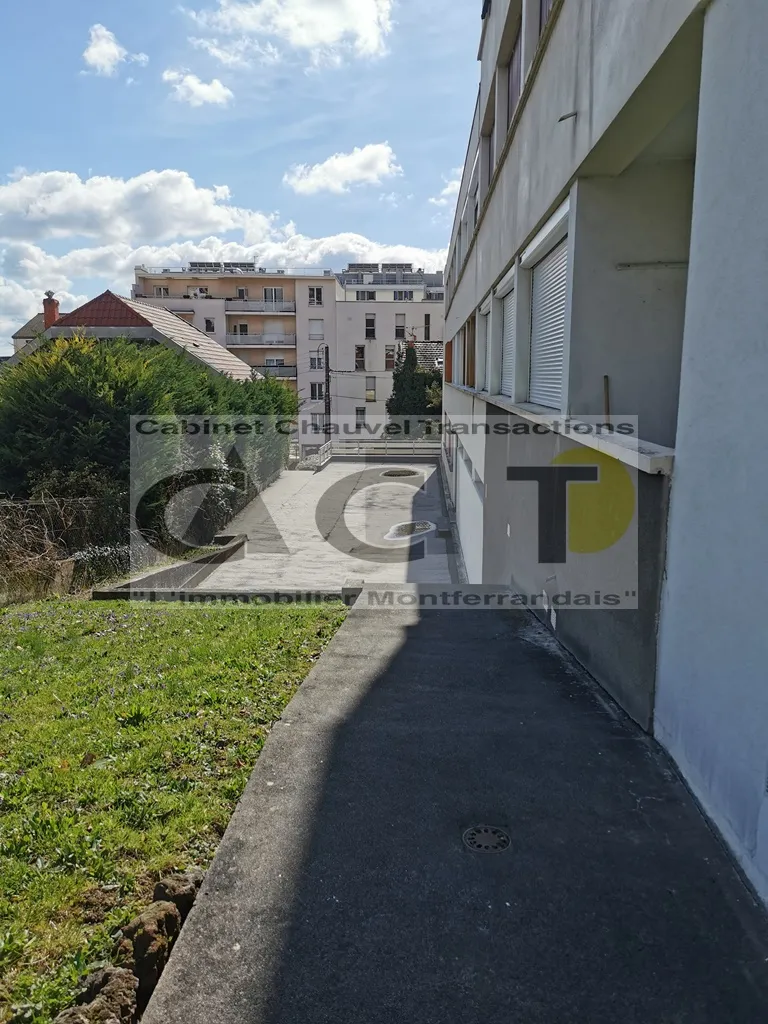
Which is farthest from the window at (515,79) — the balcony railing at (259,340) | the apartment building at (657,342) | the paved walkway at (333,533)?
the balcony railing at (259,340)

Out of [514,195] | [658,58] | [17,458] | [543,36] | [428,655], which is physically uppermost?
[543,36]

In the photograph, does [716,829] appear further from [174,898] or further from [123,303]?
[123,303]

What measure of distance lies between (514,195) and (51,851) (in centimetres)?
741

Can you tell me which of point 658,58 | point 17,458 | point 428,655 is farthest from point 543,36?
point 17,458

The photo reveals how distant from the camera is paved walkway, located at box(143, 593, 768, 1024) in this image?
7.49 feet

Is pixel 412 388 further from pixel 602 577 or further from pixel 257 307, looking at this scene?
pixel 602 577

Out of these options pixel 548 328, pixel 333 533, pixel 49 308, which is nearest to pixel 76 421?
pixel 333 533

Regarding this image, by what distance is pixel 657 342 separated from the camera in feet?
15.8

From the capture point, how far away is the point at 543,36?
18.8 feet

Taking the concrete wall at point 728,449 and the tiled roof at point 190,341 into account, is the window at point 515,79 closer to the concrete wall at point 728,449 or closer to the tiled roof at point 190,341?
the concrete wall at point 728,449

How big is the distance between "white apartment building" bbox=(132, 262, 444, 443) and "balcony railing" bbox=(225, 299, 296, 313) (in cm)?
7

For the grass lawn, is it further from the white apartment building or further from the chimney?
the white apartment building

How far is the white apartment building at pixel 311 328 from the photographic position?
53.0 m

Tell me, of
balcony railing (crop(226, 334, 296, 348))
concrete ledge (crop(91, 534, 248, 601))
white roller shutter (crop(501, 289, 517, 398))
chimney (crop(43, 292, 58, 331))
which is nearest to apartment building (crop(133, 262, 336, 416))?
balcony railing (crop(226, 334, 296, 348))
